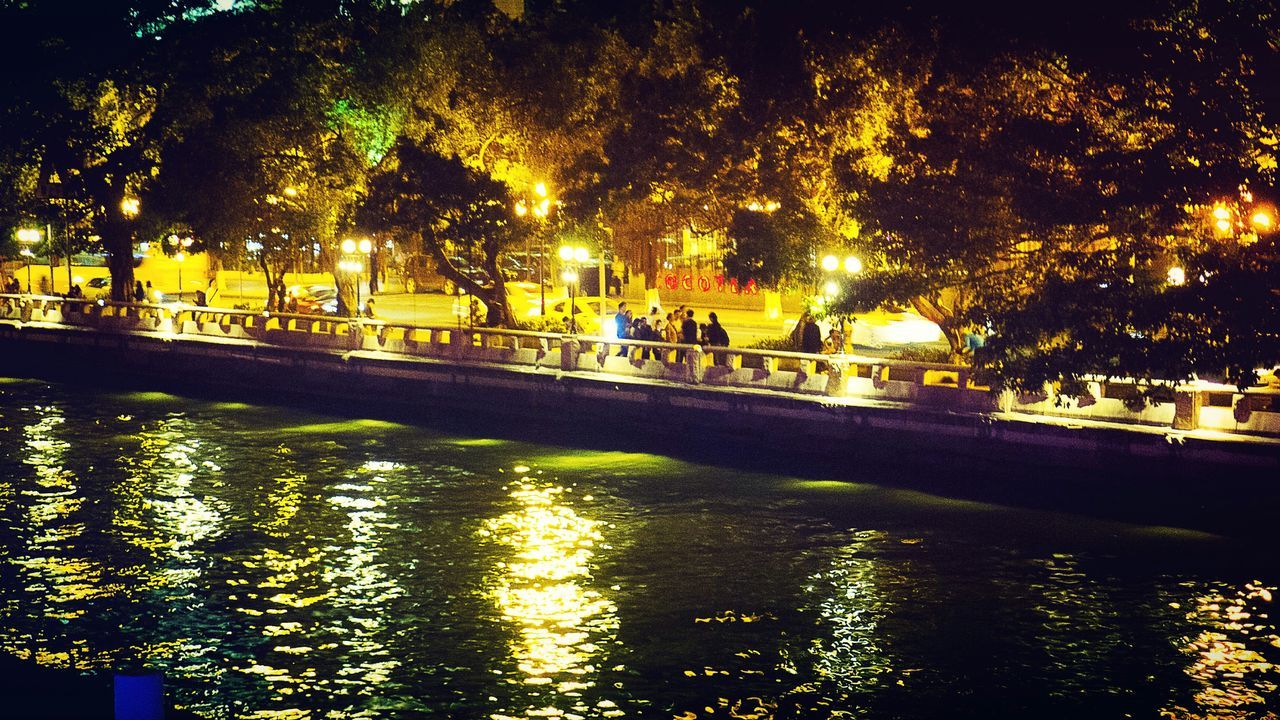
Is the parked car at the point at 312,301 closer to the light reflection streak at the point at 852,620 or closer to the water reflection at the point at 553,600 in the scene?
the water reflection at the point at 553,600

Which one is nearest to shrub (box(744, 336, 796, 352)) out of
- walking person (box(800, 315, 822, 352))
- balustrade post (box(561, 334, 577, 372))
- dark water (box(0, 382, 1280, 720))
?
walking person (box(800, 315, 822, 352))

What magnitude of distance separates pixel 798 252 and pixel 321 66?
17438 millimetres

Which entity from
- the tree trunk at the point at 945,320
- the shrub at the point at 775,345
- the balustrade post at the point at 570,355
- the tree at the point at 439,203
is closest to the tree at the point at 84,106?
the tree at the point at 439,203

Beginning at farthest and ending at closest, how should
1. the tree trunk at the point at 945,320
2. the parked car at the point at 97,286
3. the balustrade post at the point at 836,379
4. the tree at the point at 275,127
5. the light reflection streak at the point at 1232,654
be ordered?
the parked car at the point at 97,286, the tree at the point at 275,127, the tree trunk at the point at 945,320, the balustrade post at the point at 836,379, the light reflection streak at the point at 1232,654

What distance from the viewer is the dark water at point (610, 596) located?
14.8 m

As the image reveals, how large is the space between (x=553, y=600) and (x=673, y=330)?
16614mm

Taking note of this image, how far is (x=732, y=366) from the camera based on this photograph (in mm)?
30781

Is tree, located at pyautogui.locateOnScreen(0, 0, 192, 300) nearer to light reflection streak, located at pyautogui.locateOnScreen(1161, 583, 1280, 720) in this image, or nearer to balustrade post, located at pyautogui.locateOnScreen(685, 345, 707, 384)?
balustrade post, located at pyautogui.locateOnScreen(685, 345, 707, 384)

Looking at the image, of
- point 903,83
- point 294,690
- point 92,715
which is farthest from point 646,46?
point 92,715

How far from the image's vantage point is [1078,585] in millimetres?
18984

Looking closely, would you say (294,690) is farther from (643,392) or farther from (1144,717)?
(643,392)

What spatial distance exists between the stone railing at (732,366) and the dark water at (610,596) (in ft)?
8.26

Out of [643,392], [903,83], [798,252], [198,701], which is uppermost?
[903,83]

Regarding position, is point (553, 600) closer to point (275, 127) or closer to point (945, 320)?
point (945, 320)
